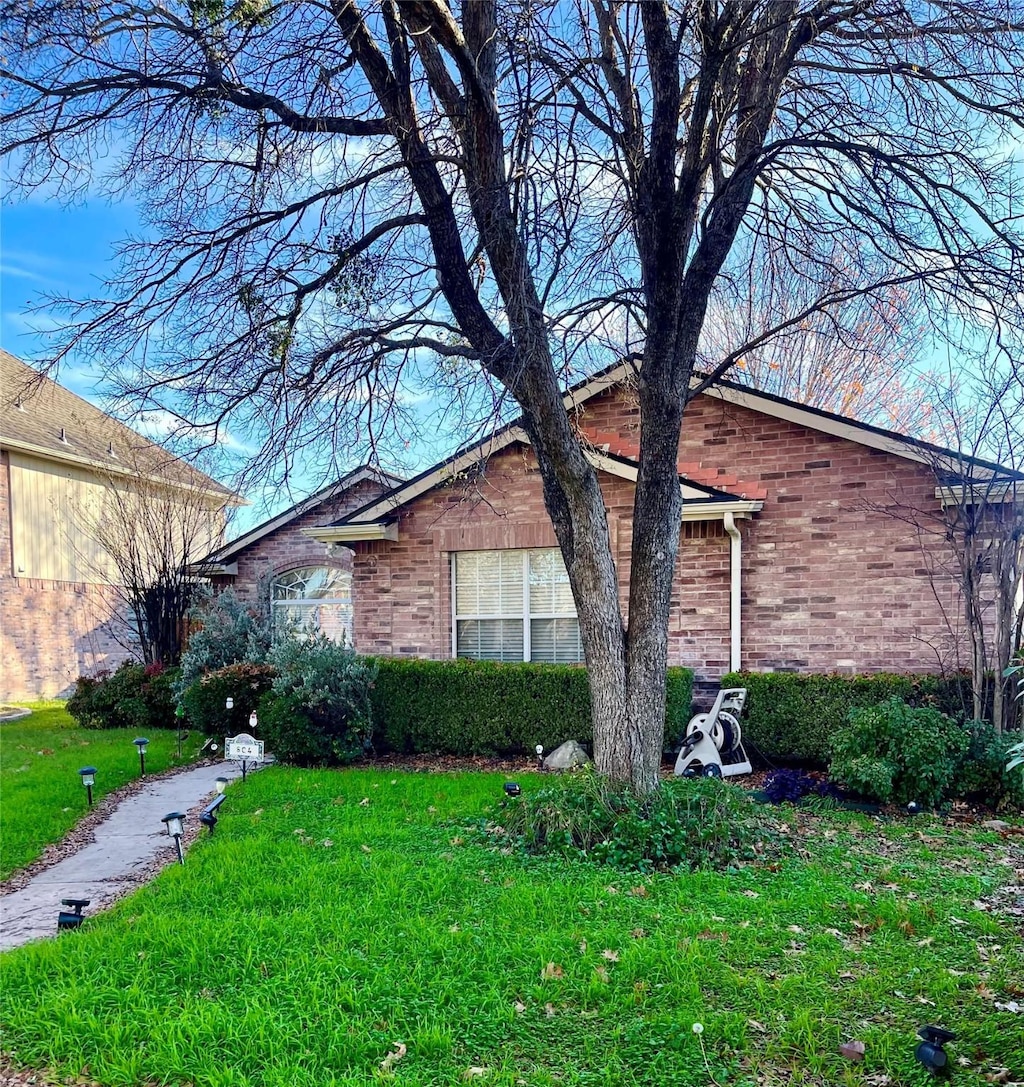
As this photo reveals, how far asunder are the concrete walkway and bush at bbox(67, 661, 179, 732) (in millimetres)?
4972

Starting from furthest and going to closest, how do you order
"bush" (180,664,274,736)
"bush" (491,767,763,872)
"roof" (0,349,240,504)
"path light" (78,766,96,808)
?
1. "roof" (0,349,240,504)
2. "bush" (180,664,274,736)
3. "path light" (78,766,96,808)
4. "bush" (491,767,763,872)

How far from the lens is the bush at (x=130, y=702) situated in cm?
1362

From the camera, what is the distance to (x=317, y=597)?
16.8 metres

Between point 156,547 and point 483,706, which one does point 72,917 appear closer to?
point 483,706

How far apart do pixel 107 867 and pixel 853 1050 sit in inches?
225

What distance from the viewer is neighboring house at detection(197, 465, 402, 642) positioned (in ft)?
54.1

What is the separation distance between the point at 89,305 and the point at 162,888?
4.64m

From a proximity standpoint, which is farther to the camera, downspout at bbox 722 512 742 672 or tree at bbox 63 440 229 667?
tree at bbox 63 440 229 667

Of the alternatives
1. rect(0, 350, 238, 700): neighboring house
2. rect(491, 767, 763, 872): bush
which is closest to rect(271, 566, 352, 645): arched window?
rect(0, 350, 238, 700): neighboring house

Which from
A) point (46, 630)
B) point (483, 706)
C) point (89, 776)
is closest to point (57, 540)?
point (46, 630)

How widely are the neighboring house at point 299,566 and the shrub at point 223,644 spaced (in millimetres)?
3230

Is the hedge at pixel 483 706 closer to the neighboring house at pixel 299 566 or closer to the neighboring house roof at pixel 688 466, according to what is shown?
the neighboring house roof at pixel 688 466

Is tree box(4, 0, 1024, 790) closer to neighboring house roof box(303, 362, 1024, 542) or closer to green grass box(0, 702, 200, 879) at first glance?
neighboring house roof box(303, 362, 1024, 542)

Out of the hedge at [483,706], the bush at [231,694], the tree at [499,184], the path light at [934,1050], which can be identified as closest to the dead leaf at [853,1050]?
the path light at [934,1050]
